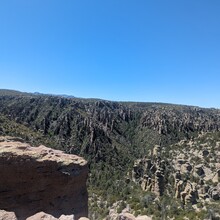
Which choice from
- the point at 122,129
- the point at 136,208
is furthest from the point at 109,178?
the point at 122,129

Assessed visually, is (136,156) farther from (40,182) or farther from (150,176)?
(40,182)

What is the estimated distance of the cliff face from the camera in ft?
52.4

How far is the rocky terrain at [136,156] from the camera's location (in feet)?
170

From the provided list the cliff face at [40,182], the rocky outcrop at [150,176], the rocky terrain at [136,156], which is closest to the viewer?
the cliff face at [40,182]

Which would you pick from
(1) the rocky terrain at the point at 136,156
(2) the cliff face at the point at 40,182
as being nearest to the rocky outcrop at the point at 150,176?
(1) the rocky terrain at the point at 136,156

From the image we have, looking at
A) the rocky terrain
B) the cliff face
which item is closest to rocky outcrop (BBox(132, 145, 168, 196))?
the rocky terrain

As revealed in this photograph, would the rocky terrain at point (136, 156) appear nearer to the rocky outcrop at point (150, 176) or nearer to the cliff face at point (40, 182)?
the rocky outcrop at point (150, 176)

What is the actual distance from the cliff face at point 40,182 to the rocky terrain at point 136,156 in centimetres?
316

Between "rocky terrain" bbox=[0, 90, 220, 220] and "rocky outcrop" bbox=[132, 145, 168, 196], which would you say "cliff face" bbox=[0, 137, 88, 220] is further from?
"rocky outcrop" bbox=[132, 145, 168, 196]

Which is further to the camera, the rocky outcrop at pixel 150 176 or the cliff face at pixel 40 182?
the rocky outcrop at pixel 150 176

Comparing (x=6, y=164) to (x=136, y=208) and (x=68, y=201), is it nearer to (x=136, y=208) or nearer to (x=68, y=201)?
(x=68, y=201)

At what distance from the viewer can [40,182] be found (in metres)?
17.2

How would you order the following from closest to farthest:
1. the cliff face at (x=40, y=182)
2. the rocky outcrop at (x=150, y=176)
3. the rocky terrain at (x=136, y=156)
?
the cliff face at (x=40, y=182) → the rocky terrain at (x=136, y=156) → the rocky outcrop at (x=150, y=176)

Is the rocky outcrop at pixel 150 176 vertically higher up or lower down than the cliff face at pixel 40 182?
lower down
